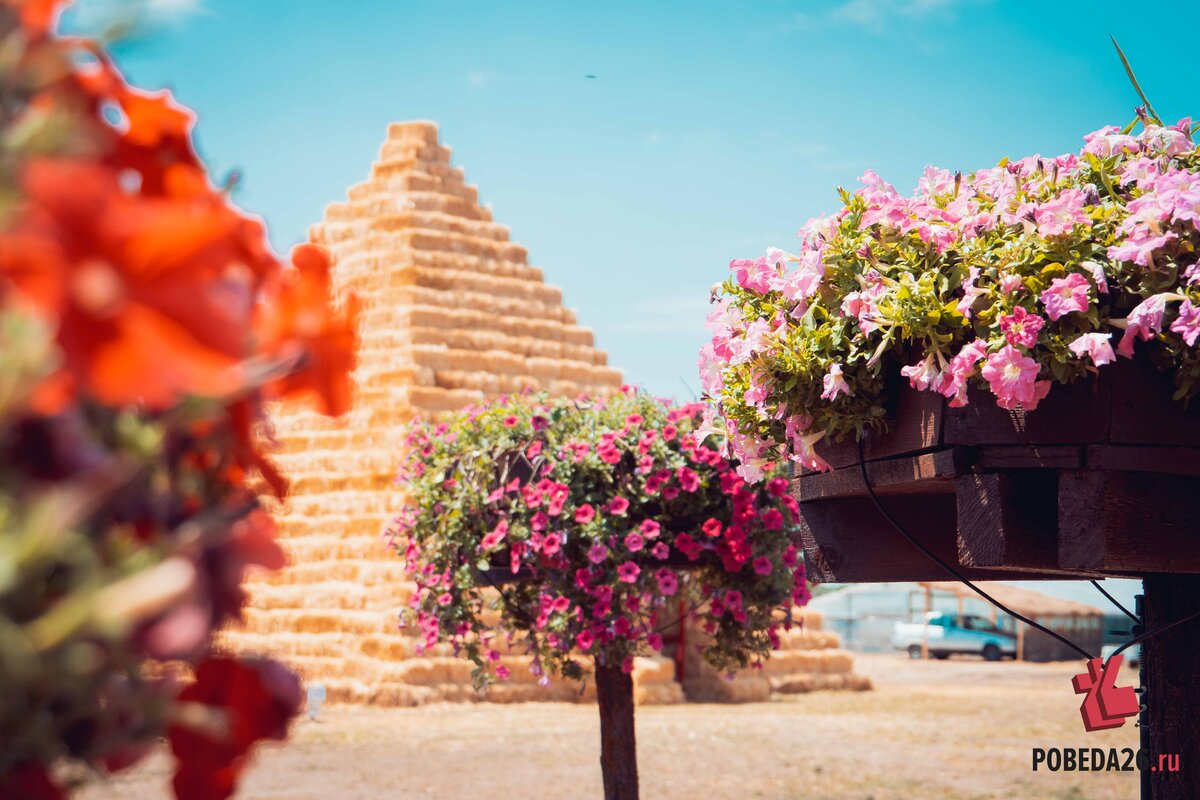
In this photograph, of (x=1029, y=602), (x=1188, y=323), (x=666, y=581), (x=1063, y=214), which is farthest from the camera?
(x=1029, y=602)

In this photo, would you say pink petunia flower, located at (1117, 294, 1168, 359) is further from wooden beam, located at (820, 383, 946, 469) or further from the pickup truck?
the pickup truck

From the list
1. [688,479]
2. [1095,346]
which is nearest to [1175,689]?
[1095,346]

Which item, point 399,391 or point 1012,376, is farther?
point 399,391

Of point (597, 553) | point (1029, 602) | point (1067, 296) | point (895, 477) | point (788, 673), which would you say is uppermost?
point (1067, 296)

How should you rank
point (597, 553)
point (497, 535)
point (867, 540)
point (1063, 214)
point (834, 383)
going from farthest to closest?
point (497, 535) < point (597, 553) < point (867, 540) < point (834, 383) < point (1063, 214)

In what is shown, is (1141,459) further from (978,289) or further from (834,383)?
(834,383)

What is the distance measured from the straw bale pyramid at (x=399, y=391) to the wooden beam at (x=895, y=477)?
1495 centimetres

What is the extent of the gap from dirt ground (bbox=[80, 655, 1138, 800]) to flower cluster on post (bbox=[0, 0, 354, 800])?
8.48 m

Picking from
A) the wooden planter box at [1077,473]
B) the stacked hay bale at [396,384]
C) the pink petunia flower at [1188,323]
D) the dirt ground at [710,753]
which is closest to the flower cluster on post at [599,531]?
the wooden planter box at [1077,473]

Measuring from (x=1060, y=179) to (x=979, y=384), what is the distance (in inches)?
19.4

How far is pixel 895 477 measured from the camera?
239 centimetres

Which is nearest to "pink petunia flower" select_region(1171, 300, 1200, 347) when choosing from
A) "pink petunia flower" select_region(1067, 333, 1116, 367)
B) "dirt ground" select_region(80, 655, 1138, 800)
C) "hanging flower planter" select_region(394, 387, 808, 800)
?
"pink petunia flower" select_region(1067, 333, 1116, 367)

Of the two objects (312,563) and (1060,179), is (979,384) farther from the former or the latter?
(312,563)

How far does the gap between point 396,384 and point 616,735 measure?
17.0 m
